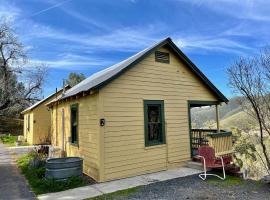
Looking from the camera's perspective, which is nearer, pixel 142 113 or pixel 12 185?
pixel 12 185

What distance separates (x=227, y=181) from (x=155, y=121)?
336 centimetres

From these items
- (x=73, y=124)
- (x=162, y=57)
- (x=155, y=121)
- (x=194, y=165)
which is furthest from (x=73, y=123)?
(x=194, y=165)

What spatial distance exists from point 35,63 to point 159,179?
23.0 metres

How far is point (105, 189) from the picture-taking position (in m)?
7.15

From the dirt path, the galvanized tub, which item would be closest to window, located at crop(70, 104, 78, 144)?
the dirt path

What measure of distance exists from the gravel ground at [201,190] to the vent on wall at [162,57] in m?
4.61

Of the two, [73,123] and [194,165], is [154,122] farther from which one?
[73,123]

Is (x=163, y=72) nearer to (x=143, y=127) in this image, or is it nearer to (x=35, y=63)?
(x=143, y=127)

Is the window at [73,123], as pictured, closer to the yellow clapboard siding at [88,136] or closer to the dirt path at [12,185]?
the yellow clapboard siding at [88,136]

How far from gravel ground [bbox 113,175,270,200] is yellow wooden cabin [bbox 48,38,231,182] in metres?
1.50

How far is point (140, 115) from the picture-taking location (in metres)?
9.06

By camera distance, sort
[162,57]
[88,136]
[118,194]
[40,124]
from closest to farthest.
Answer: [118,194], [88,136], [162,57], [40,124]

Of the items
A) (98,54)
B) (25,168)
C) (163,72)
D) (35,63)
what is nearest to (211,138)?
(163,72)

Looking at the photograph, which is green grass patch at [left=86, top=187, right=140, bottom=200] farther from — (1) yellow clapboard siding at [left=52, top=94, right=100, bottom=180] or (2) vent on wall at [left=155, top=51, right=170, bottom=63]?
(2) vent on wall at [left=155, top=51, right=170, bottom=63]
